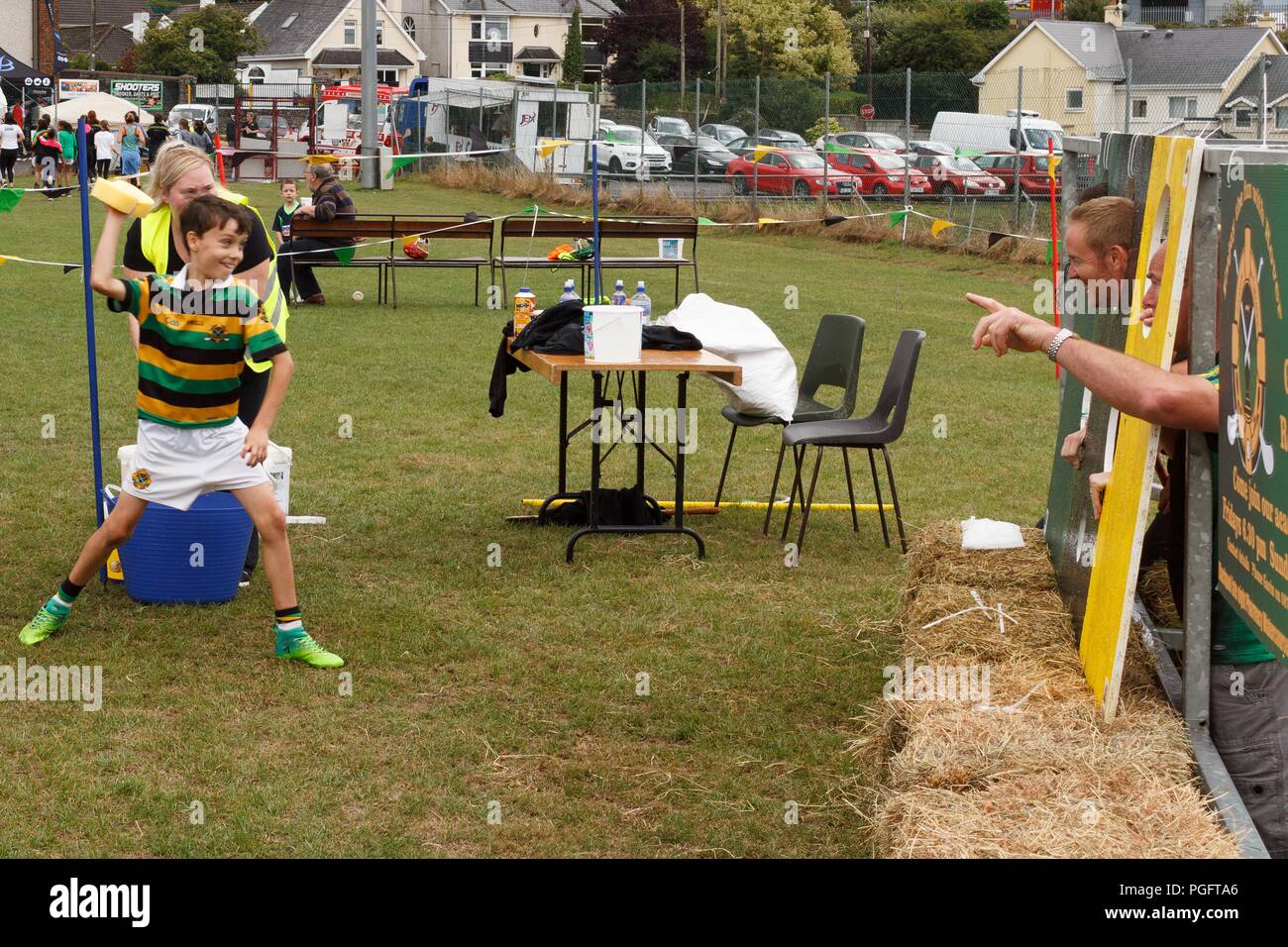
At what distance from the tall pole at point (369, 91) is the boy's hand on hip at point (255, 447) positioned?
26.6 meters

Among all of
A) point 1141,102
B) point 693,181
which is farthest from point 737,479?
point 1141,102

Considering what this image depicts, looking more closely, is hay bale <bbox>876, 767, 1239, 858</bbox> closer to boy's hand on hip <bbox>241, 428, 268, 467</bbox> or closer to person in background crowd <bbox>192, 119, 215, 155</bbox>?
boy's hand on hip <bbox>241, 428, 268, 467</bbox>

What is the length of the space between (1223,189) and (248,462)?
3402mm

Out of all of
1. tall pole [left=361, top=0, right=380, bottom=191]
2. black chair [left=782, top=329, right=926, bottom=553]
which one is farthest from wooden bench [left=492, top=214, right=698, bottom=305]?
tall pole [left=361, top=0, right=380, bottom=191]

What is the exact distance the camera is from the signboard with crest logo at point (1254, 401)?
2500 millimetres

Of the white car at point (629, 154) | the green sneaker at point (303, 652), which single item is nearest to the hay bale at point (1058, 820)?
the green sneaker at point (303, 652)

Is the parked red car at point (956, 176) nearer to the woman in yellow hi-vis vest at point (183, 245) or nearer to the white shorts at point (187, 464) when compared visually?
the woman in yellow hi-vis vest at point (183, 245)

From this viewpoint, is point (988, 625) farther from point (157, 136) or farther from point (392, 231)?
point (157, 136)

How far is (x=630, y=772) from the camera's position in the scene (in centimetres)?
466

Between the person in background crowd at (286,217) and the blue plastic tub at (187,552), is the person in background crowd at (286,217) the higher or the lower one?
the higher one

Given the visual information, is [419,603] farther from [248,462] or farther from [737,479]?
[737,479]

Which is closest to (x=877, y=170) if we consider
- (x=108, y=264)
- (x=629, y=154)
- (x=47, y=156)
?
(x=629, y=154)

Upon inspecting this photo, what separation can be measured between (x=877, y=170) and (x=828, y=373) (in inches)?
820

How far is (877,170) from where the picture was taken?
28078 mm
